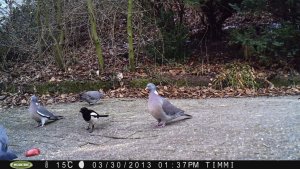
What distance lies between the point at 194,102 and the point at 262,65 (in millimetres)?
3103

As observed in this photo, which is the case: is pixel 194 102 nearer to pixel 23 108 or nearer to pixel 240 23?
pixel 23 108

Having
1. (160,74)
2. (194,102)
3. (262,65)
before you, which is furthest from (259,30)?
(194,102)

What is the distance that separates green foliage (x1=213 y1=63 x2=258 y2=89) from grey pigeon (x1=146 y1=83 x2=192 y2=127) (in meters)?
3.52

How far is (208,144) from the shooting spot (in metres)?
4.89

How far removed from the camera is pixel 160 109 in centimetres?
588

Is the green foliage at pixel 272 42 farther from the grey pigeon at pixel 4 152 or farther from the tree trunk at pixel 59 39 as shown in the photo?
the grey pigeon at pixel 4 152

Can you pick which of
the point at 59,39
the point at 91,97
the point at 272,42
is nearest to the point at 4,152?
the point at 91,97

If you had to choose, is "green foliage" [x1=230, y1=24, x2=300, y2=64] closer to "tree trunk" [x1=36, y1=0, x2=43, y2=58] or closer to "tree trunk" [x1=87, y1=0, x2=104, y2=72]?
"tree trunk" [x1=87, y1=0, x2=104, y2=72]

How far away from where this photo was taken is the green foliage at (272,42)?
980 cm

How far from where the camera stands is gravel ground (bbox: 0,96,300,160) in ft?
15.2

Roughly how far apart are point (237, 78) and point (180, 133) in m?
4.19

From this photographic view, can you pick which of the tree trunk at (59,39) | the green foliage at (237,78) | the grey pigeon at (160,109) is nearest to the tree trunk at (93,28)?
the tree trunk at (59,39)

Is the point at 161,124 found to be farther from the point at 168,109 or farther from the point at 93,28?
the point at 93,28

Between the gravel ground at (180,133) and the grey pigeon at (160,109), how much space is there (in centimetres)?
13
